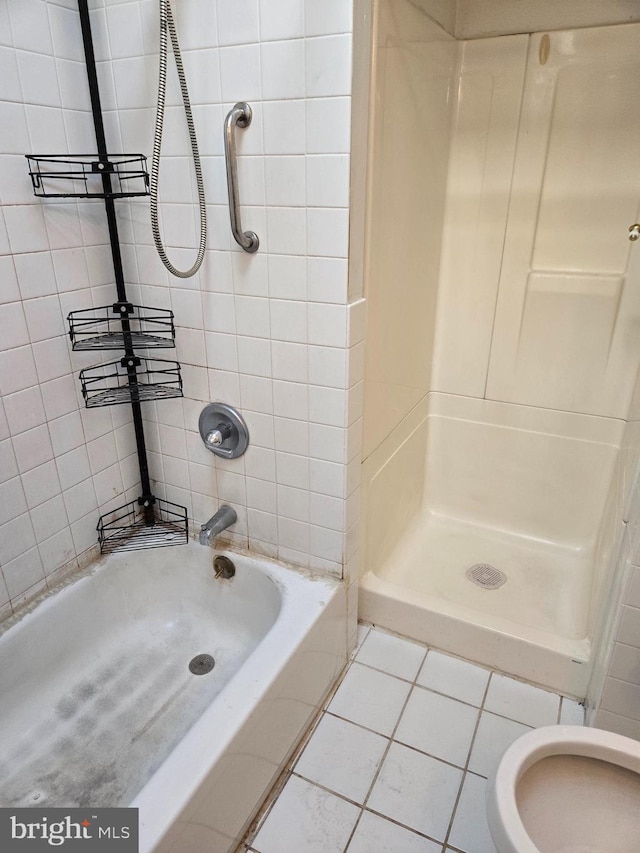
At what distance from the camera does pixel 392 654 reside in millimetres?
1774

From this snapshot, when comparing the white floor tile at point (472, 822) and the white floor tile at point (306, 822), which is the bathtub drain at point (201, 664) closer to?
the white floor tile at point (306, 822)

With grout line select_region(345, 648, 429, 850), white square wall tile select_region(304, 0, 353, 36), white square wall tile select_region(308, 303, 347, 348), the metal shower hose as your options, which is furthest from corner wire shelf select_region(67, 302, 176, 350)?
grout line select_region(345, 648, 429, 850)

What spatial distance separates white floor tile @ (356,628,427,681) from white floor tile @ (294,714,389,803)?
0.23 m

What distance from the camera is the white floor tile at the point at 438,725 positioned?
1478 mm

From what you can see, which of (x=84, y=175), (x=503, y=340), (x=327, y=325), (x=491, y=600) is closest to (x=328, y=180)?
(x=327, y=325)

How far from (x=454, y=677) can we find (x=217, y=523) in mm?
867

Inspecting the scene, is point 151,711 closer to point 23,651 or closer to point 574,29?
point 23,651

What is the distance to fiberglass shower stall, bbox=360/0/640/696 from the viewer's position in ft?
5.31

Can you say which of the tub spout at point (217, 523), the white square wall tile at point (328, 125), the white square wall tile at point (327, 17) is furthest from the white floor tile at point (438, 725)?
the white square wall tile at point (327, 17)

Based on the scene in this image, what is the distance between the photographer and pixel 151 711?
1.49 m

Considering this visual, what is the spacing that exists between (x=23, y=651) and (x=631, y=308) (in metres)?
2.11

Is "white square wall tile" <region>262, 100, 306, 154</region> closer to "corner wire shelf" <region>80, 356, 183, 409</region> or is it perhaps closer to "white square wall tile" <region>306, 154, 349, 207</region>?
"white square wall tile" <region>306, 154, 349, 207</region>

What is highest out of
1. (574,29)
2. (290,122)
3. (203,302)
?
A: (574,29)

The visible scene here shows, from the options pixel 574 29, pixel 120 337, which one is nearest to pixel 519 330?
pixel 574 29
